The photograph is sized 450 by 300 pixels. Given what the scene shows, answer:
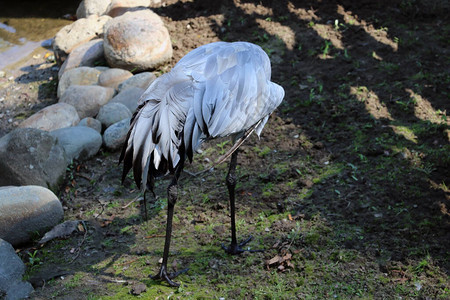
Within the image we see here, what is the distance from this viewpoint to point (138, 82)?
5875mm

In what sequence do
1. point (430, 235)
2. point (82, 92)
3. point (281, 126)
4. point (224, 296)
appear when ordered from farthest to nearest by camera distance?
point (82, 92), point (281, 126), point (430, 235), point (224, 296)

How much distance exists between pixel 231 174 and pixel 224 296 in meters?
0.88

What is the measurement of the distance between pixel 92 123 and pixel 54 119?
17.0 inches

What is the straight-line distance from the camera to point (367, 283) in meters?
3.21

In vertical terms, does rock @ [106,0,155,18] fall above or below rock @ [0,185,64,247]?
above

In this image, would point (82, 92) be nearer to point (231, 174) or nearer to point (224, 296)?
point (231, 174)

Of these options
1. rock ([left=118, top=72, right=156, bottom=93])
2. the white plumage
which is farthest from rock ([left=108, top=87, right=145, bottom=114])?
the white plumage

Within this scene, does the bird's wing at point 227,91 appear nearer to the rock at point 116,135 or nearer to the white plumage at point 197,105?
the white plumage at point 197,105

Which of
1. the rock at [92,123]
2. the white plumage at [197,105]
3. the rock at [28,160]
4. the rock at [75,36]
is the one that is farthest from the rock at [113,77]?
the white plumage at [197,105]

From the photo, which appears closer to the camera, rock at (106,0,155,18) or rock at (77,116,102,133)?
rock at (77,116,102,133)

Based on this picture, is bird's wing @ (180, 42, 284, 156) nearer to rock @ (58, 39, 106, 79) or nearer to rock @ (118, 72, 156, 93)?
rock @ (118, 72, 156, 93)

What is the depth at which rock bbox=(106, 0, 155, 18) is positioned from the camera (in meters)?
7.68

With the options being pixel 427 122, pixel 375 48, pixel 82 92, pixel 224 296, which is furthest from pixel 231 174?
pixel 375 48

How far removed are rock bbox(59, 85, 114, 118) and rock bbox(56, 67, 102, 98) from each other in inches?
13.8
